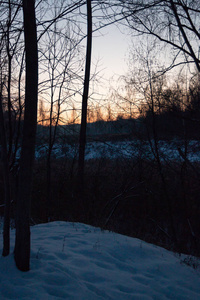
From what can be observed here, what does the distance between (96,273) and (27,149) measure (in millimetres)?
1784

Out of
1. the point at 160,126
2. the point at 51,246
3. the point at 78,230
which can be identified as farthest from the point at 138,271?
the point at 160,126

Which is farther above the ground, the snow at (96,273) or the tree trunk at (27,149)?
the tree trunk at (27,149)

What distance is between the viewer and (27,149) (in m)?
2.85

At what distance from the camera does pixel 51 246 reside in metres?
3.87

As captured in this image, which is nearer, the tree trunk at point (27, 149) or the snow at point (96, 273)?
the snow at point (96, 273)

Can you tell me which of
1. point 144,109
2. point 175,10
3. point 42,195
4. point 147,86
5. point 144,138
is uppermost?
point 175,10

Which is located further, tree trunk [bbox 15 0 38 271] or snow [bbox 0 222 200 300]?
tree trunk [bbox 15 0 38 271]

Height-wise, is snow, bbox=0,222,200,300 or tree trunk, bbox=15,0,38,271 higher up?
tree trunk, bbox=15,0,38,271

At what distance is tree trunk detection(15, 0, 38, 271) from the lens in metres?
2.84

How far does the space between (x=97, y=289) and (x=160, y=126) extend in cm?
801

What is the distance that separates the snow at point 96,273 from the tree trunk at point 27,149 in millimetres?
258

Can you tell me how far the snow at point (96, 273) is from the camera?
2.57m

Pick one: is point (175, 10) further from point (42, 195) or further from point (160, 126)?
point (42, 195)

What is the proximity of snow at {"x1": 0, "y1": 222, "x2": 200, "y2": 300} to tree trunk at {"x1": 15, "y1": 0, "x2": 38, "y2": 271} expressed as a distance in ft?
0.85
